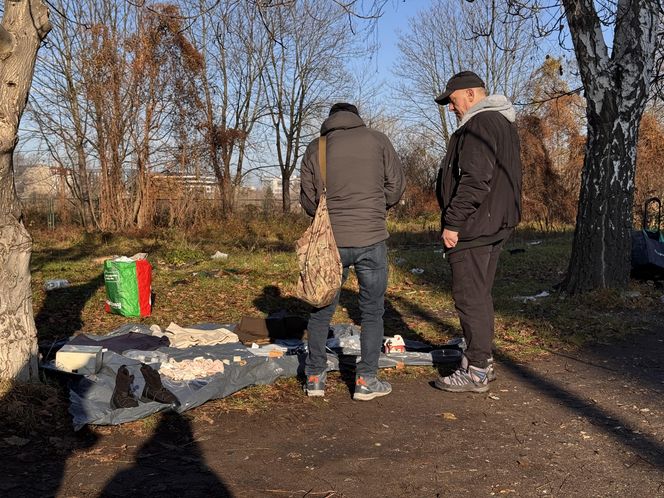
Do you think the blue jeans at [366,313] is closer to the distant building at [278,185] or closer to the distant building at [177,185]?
the distant building at [177,185]

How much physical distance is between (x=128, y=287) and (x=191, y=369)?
106 inches

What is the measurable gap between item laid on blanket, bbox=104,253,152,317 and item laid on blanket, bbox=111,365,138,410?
2.85 m

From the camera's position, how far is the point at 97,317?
23.5ft

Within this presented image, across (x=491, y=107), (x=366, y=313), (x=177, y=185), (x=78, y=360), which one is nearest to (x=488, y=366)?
(x=366, y=313)

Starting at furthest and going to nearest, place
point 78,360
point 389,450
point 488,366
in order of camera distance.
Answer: point 488,366 < point 78,360 < point 389,450

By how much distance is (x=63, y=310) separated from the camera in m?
7.34

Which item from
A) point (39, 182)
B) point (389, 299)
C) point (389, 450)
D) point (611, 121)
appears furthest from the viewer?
point (39, 182)

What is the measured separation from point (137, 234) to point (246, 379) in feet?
45.8

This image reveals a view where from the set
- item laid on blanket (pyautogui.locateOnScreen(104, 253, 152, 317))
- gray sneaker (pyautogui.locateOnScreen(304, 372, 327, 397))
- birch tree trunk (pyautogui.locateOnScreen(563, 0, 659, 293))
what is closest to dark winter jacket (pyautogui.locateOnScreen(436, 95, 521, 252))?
gray sneaker (pyautogui.locateOnScreen(304, 372, 327, 397))

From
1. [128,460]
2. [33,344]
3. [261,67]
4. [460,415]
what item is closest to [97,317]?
[33,344]

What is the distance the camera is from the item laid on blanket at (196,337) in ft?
18.7

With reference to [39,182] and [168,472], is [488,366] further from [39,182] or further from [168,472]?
[39,182]

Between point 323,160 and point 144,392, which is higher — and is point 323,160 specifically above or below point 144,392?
above

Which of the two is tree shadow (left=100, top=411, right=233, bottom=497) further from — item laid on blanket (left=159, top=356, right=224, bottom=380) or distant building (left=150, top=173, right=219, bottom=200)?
distant building (left=150, top=173, right=219, bottom=200)
